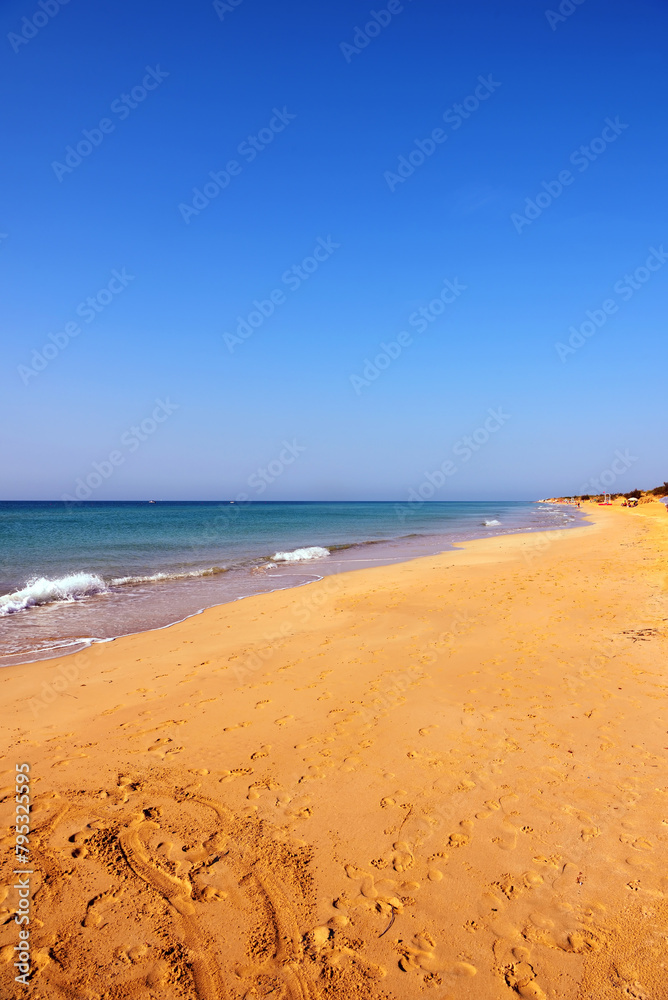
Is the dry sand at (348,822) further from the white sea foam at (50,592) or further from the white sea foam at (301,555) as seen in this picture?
the white sea foam at (301,555)

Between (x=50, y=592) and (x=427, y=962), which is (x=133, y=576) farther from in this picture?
(x=427, y=962)

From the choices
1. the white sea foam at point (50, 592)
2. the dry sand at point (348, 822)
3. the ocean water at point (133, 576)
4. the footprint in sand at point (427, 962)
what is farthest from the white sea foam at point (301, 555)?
the footprint in sand at point (427, 962)

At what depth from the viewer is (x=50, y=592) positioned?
47.8 ft

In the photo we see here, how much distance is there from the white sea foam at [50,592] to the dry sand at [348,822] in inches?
223

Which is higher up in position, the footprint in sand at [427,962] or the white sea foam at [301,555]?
the footprint in sand at [427,962]

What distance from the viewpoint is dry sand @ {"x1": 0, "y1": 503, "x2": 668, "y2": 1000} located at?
2.86m

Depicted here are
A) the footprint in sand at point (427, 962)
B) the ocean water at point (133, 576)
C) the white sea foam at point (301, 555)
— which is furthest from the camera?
the white sea foam at point (301, 555)

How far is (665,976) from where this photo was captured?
275 cm

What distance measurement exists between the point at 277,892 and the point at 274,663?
15.5ft

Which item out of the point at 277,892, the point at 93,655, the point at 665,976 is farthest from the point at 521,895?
the point at 93,655

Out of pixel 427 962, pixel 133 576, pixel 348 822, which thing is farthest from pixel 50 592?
pixel 427 962

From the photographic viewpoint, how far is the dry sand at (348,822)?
2.86 m

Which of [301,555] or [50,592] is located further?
[301,555]

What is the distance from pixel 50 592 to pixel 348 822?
13406 millimetres
